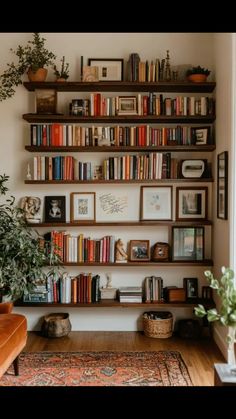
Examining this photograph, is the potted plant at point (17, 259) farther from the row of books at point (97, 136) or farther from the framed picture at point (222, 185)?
the framed picture at point (222, 185)

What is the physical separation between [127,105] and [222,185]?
1208mm

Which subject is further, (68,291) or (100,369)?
(68,291)

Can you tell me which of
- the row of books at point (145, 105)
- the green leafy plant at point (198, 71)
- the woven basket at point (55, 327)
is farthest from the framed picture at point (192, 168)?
the woven basket at point (55, 327)

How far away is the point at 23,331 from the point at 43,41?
2.73 m

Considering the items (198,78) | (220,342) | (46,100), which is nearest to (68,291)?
(220,342)

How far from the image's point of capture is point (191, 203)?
3996 mm

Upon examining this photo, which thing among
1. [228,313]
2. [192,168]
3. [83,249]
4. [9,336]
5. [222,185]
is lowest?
[9,336]

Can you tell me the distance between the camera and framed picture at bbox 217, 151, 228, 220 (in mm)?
3377

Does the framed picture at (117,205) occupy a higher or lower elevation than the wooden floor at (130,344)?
higher

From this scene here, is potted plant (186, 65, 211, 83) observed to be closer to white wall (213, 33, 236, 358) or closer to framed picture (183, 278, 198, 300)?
white wall (213, 33, 236, 358)

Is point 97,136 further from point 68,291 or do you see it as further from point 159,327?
point 159,327

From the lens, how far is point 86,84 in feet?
12.6

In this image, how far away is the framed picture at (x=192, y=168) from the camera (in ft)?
12.8

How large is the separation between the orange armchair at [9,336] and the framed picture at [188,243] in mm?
1679
